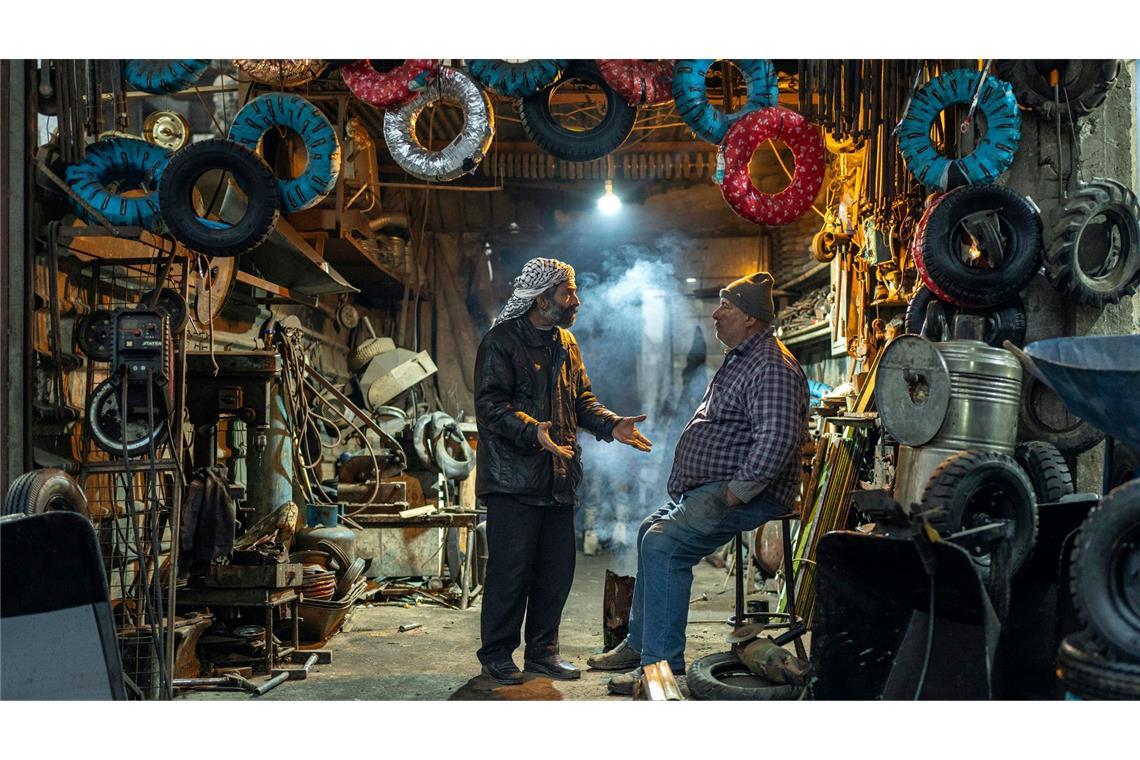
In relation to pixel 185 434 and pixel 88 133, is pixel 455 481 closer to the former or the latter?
pixel 185 434

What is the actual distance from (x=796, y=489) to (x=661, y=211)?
941cm

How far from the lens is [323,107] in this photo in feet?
32.9

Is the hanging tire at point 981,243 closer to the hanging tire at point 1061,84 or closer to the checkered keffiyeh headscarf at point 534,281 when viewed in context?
the hanging tire at point 1061,84

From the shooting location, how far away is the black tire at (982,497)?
3754 mm

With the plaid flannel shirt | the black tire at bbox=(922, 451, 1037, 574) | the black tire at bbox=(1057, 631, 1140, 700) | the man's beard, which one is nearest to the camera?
the black tire at bbox=(1057, 631, 1140, 700)

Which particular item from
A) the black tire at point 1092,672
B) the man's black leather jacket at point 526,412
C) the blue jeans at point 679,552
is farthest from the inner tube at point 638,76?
the black tire at point 1092,672

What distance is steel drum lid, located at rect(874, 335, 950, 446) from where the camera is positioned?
4664 mm

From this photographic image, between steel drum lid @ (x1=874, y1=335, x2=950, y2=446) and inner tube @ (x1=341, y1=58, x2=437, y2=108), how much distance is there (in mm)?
3253

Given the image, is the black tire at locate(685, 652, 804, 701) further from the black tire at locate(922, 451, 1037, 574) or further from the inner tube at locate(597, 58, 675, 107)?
the inner tube at locate(597, 58, 675, 107)

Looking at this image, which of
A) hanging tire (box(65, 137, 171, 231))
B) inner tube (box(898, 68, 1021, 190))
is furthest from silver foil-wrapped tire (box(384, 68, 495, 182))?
inner tube (box(898, 68, 1021, 190))

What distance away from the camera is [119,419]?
5.26 meters

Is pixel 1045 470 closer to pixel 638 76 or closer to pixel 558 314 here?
pixel 558 314
